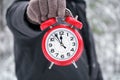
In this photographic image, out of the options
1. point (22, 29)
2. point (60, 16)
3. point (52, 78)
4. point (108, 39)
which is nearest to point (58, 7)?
point (60, 16)

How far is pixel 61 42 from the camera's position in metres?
1.01

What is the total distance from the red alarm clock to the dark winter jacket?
0.84 feet

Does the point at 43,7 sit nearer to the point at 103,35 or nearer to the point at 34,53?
the point at 34,53

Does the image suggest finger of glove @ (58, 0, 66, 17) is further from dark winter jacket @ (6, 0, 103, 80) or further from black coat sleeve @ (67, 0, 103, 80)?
black coat sleeve @ (67, 0, 103, 80)

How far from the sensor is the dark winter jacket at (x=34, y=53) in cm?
130

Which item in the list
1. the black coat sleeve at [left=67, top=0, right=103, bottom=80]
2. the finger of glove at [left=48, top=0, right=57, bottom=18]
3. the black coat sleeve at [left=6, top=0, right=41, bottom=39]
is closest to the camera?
the finger of glove at [left=48, top=0, right=57, bottom=18]

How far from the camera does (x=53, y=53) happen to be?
1.01 metres

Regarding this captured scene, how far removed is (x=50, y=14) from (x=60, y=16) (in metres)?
0.03

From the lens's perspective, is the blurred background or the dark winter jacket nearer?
the dark winter jacket

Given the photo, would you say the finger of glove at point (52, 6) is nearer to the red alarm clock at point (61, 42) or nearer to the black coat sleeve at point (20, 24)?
the red alarm clock at point (61, 42)

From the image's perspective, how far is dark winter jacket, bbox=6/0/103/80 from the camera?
1.30 m

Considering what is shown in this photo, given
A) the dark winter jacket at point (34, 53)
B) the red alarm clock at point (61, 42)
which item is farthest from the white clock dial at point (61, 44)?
the dark winter jacket at point (34, 53)

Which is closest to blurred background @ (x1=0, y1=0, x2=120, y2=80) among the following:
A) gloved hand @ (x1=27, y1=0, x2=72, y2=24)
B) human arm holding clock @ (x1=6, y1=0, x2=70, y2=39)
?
human arm holding clock @ (x1=6, y1=0, x2=70, y2=39)

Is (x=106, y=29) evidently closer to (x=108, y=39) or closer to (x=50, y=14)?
(x=108, y=39)
